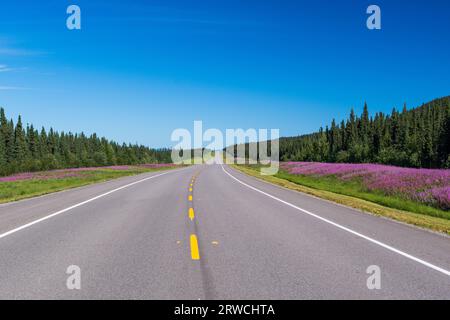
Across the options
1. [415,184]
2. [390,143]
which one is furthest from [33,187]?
[390,143]

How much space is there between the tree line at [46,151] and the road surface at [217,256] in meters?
66.0

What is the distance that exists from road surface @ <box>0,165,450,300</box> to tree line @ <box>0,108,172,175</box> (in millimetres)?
66016

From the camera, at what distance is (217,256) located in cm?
595

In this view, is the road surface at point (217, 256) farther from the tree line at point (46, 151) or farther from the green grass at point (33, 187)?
the tree line at point (46, 151)

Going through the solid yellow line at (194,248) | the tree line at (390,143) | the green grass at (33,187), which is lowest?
the green grass at (33,187)

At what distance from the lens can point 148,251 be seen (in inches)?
247

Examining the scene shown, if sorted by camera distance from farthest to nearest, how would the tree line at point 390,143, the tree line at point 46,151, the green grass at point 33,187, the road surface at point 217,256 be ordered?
the tree line at point 46,151 < the tree line at point 390,143 < the green grass at point 33,187 < the road surface at point 217,256

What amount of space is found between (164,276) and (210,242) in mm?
2249

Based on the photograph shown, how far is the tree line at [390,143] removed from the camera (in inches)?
2288

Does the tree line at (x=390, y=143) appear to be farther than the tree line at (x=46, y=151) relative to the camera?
No

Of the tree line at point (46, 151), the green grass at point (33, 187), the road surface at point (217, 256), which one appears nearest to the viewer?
the road surface at point (217, 256)

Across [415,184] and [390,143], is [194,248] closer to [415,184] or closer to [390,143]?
[415,184]

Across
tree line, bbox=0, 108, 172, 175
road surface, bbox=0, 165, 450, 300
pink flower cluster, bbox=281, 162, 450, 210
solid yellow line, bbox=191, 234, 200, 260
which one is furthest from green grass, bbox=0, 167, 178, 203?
tree line, bbox=0, 108, 172, 175

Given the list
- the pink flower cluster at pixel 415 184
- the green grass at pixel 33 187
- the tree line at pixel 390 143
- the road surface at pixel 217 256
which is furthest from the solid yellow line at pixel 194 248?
the tree line at pixel 390 143
